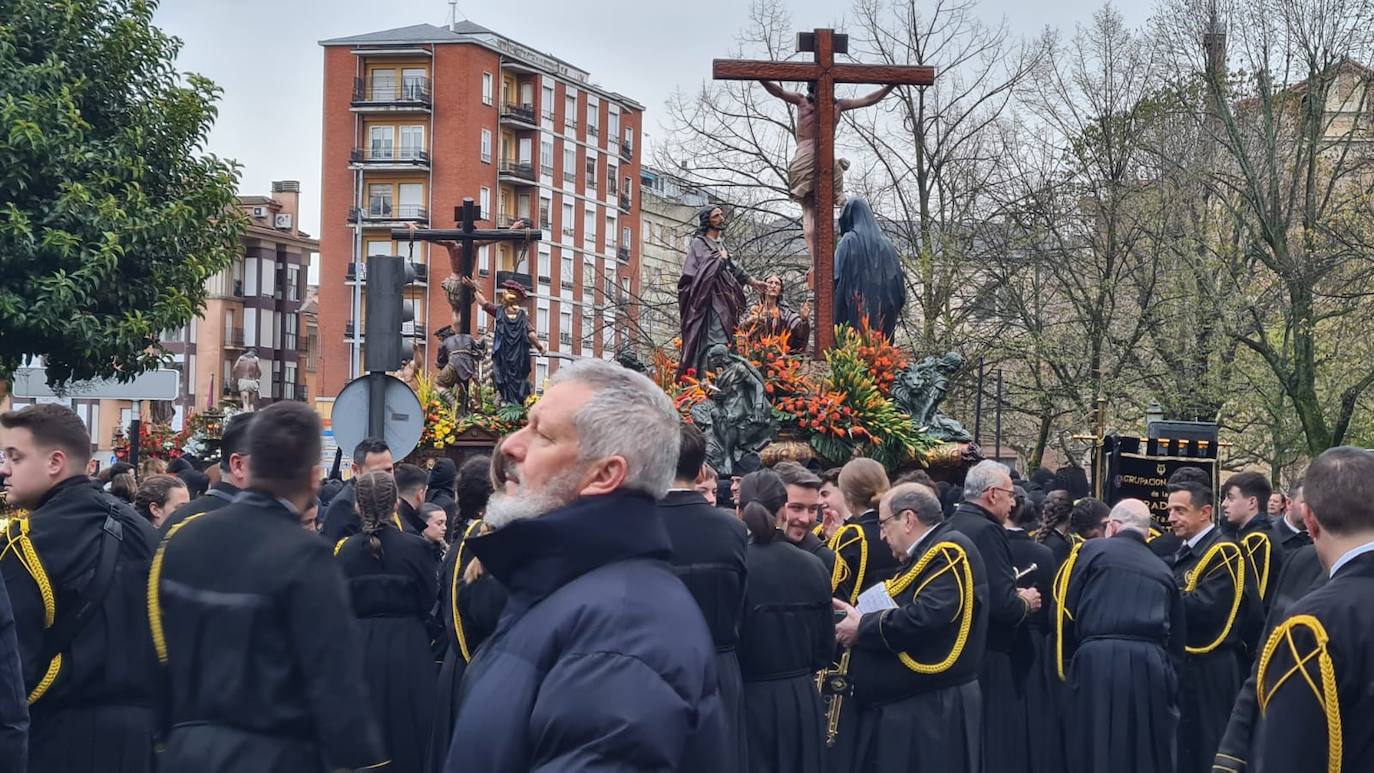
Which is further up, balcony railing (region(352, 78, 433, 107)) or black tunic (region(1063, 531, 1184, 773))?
balcony railing (region(352, 78, 433, 107))


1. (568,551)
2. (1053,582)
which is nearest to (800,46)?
(1053,582)

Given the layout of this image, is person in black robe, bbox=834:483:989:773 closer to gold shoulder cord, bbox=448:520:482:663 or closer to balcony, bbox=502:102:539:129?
gold shoulder cord, bbox=448:520:482:663

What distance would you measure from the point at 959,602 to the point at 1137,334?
26705mm

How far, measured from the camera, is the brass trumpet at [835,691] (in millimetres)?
8446

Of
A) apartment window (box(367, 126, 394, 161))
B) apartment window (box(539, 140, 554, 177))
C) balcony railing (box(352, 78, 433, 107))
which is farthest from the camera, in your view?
apartment window (box(539, 140, 554, 177))

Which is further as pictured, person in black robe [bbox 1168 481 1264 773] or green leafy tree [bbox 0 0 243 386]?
green leafy tree [bbox 0 0 243 386]

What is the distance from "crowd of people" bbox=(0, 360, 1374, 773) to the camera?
3.29 m

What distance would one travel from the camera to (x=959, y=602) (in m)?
7.98

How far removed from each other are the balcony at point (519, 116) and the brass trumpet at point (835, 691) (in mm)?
73177

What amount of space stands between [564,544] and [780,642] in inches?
176

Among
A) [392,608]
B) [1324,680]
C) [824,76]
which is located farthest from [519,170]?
[1324,680]

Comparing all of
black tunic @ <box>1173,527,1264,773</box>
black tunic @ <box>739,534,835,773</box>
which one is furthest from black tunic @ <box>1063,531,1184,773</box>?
black tunic @ <box>739,534,835,773</box>

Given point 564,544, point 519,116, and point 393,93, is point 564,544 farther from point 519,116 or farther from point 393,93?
point 519,116

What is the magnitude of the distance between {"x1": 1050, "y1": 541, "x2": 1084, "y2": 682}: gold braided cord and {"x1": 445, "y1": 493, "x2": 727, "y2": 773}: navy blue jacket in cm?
666
